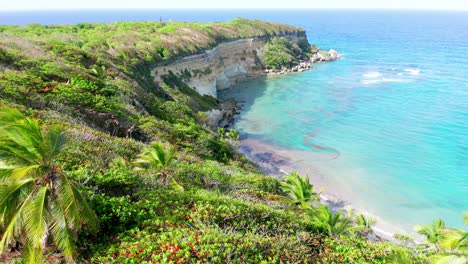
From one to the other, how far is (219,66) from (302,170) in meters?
35.3

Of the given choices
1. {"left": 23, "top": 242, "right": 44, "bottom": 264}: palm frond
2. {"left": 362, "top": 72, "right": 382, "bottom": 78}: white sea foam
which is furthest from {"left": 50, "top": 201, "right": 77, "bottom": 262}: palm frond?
{"left": 362, "top": 72, "right": 382, "bottom": 78}: white sea foam

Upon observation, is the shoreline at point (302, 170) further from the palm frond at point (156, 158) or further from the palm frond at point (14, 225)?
the palm frond at point (14, 225)

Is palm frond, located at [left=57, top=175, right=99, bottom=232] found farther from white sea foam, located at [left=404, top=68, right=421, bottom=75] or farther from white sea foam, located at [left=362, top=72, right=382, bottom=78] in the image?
white sea foam, located at [left=404, top=68, right=421, bottom=75]

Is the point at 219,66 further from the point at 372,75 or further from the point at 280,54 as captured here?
the point at 372,75

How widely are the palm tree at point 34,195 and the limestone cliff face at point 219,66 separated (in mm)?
39161

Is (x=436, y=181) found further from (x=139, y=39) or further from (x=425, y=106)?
(x=139, y=39)

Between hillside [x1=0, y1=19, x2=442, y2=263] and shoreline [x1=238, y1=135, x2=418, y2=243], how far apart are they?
7.17 m

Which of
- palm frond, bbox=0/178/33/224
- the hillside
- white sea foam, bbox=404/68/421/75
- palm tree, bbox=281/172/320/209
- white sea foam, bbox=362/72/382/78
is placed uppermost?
palm frond, bbox=0/178/33/224

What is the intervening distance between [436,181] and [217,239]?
99.1ft

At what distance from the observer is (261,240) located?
9.85 m

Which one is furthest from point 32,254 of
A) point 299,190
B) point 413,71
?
point 413,71

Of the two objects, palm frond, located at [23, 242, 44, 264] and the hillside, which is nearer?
palm frond, located at [23, 242, 44, 264]

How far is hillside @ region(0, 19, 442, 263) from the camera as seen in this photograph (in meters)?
8.94

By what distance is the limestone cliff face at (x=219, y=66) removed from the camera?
170ft
